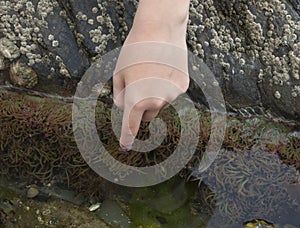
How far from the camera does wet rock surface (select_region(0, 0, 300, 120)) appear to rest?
2.24m

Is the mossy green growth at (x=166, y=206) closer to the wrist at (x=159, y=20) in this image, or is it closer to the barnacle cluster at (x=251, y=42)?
the barnacle cluster at (x=251, y=42)

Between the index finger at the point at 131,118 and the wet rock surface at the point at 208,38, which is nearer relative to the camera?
the index finger at the point at 131,118

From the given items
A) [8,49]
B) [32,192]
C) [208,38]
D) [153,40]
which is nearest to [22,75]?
[8,49]

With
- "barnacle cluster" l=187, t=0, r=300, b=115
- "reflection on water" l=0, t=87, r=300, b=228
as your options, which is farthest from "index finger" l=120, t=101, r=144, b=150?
"barnacle cluster" l=187, t=0, r=300, b=115

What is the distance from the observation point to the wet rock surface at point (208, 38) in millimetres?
2244

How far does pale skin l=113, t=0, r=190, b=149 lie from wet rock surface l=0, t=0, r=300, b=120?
3.46 feet

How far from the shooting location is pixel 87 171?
2266 mm

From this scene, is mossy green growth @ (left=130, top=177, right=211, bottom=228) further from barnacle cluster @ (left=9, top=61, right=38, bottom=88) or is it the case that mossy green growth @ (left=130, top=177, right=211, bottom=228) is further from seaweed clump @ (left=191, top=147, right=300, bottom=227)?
barnacle cluster @ (left=9, top=61, right=38, bottom=88)

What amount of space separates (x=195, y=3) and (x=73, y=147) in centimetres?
92

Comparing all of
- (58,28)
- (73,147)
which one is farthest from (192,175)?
(58,28)

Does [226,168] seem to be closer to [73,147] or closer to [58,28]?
[73,147]

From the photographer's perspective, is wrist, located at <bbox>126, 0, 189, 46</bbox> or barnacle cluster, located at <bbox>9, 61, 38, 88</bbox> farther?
barnacle cluster, located at <bbox>9, 61, 38, 88</bbox>

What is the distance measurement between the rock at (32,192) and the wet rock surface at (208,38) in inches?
22.1

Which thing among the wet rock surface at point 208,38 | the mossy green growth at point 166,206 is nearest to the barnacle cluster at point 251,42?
the wet rock surface at point 208,38
